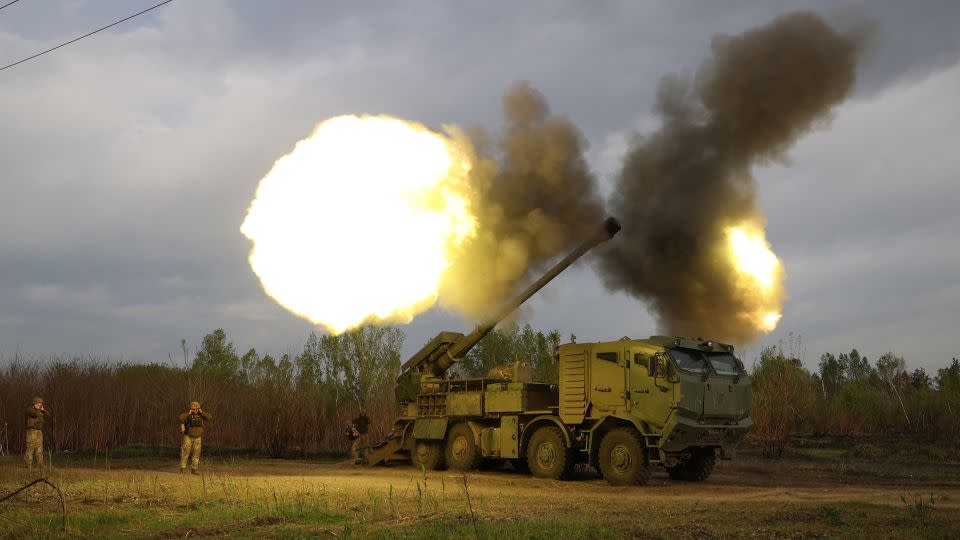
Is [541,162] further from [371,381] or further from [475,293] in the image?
[371,381]

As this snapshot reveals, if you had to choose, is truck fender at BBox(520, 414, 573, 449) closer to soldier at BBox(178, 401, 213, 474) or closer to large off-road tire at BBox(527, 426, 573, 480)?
large off-road tire at BBox(527, 426, 573, 480)

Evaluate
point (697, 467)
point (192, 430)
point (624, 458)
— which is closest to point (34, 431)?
point (192, 430)

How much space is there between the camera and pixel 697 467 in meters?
21.3

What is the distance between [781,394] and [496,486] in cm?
1370

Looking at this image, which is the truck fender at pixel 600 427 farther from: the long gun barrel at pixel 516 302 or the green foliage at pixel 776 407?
the green foliage at pixel 776 407

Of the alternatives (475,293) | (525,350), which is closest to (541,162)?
(475,293)

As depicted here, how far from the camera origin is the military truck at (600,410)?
63.3 feet

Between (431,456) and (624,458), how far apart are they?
630 centimetres

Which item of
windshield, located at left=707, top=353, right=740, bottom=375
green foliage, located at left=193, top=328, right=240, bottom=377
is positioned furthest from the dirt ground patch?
green foliage, located at left=193, top=328, right=240, bottom=377

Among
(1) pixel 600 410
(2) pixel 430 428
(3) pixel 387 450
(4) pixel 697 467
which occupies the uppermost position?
(1) pixel 600 410

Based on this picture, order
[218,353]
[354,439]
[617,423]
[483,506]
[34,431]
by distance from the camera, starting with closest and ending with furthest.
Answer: [483,506]
[617,423]
[34,431]
[354,439]
[218,353]

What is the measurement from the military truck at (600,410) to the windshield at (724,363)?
31 mm

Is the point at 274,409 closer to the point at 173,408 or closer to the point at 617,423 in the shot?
the point at 173,408

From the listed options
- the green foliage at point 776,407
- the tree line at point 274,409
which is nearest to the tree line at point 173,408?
the tree line at point 274,409
